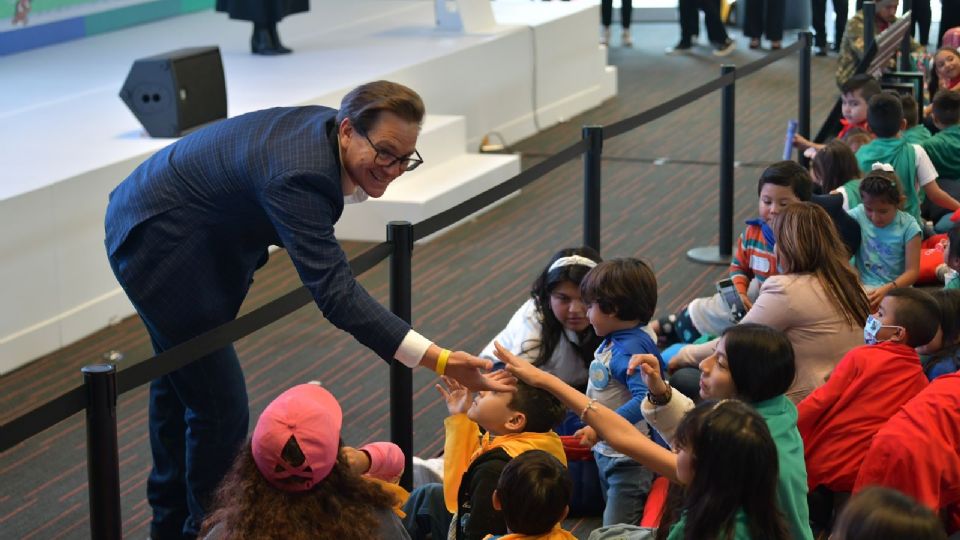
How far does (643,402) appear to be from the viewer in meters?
2.82

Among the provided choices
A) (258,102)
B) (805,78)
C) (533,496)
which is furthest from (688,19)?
(533,496)

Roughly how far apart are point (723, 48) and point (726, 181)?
5716mm

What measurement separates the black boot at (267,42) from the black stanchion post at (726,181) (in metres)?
3.38

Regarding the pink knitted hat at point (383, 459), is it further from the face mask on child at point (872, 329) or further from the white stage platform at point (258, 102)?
the white stage platform at point (258, 102)

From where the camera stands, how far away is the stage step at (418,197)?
6.22 m

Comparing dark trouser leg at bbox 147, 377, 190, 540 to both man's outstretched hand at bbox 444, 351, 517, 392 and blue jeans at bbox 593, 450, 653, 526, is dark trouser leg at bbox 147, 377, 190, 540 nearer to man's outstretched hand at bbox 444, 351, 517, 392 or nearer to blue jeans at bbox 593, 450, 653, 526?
man's outstretched hand at bbox 444, 351, 517, 392

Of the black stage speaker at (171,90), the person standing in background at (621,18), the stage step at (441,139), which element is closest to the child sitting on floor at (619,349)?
the black stage speaker at (171,90)

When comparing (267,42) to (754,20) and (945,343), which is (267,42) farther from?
(945,343)

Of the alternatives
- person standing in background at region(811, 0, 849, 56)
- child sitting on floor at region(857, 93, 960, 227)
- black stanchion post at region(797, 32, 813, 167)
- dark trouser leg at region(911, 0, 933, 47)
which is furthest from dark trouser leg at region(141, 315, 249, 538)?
person standing in background at region(811, 0, 849, 56)

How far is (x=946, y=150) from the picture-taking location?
5637 mm

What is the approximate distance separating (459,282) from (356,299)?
3049 mm

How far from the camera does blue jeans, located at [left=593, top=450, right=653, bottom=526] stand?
3186 millimetres

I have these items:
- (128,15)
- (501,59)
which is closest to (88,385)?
(501,59)

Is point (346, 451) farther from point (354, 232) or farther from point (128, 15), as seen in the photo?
point (128, 15)
